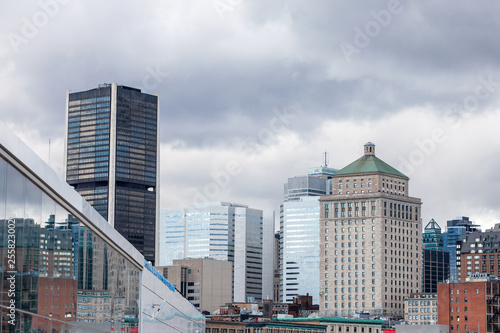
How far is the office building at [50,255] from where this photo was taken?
2286cm

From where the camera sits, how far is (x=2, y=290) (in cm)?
2233

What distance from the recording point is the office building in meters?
22.9

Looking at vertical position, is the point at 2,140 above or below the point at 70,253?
above

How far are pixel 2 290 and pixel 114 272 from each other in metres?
14.8

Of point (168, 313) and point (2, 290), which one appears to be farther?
point (168, 313)

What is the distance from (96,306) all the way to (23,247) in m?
9.18

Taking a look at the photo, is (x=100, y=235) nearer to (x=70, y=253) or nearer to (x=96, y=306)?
(x=96, y=306)

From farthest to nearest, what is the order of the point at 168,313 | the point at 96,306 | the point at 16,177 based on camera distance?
the point at 168,313 < the point at 96,306 < the point at 16,177

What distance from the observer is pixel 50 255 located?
85.6 feet

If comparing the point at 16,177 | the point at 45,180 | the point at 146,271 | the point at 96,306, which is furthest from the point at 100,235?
the point at 146,271

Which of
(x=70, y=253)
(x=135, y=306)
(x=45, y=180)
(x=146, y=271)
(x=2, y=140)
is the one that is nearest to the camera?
(x=2, y=140)

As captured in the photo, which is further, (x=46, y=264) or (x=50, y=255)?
(x=50, y=255)

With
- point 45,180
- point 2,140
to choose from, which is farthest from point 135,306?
point 2,140

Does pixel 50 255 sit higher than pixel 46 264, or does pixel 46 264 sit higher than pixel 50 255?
pixel 50 255
